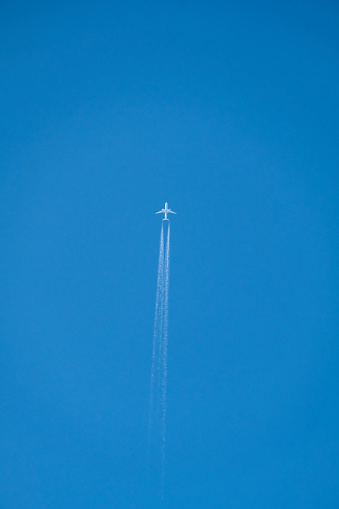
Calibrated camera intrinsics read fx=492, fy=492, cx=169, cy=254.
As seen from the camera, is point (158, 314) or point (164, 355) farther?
point (158, 314)

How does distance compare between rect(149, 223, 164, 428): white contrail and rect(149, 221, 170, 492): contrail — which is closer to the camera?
rect(149, 221, 170, 492): contrail

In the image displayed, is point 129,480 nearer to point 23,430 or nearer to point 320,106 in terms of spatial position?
point 23,430

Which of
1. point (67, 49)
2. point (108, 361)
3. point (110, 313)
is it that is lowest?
point (108, 361)

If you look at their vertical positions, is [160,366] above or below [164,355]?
below

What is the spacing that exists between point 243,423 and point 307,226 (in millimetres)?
4582

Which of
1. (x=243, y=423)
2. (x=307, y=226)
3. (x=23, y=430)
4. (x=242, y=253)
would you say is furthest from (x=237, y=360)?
(x=23, y=430)

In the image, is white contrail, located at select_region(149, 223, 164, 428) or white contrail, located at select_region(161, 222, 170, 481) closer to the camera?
white contrail, located at select_region(161, 222, 170, 481)

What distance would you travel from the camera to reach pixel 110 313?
1102 cm

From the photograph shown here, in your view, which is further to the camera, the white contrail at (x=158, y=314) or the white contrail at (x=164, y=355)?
the white contrail at (x=158, y=314)

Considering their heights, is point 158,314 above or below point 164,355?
above

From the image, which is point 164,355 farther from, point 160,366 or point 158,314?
point 158,314

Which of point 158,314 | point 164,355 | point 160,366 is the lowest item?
point 160,366

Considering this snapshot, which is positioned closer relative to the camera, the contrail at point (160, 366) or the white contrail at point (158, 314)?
the contrail at point (160, 366)

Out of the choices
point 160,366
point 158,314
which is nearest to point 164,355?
point 160,366
